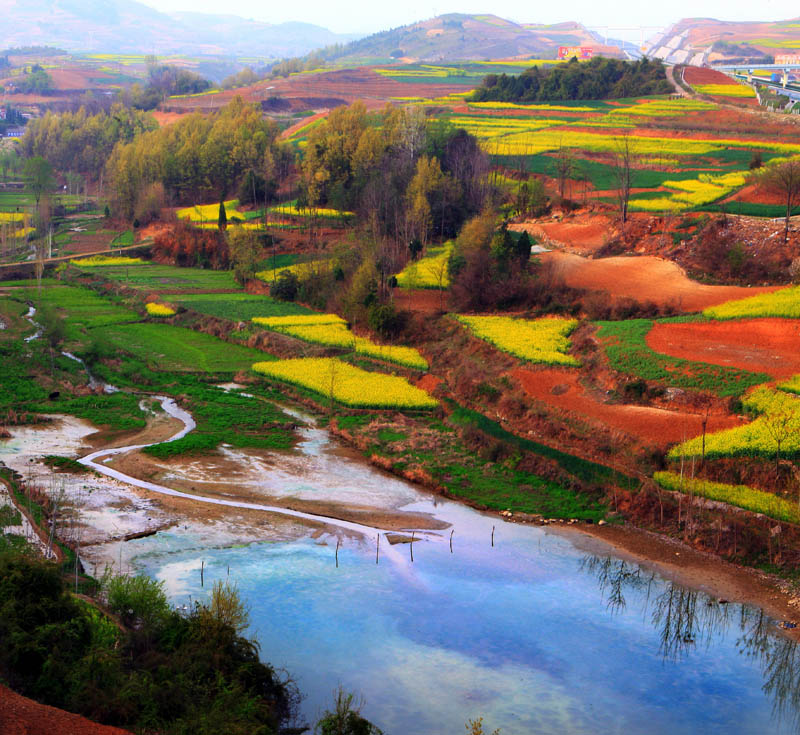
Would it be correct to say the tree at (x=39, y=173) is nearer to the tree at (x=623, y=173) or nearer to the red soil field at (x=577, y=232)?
the red soil field at (x=577, y=232)

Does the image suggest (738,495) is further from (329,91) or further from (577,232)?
(329,91)

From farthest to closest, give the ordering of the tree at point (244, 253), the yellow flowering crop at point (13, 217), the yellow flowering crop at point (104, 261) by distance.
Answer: the yellow flowering crop at point (13, 217)
the yellow flowering crop at point (104, 261)
the tree at point (244, 253)

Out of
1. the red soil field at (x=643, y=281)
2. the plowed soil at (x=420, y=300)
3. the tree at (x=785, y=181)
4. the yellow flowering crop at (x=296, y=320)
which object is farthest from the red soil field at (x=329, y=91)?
the red soil field at (x=643, y=281)

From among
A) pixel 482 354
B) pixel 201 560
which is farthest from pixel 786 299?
pixel 201 560

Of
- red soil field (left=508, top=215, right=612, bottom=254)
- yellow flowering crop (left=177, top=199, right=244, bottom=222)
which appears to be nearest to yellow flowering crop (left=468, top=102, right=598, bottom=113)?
yellow flowering crop (left=177, top=199, right=244, bottom=222)

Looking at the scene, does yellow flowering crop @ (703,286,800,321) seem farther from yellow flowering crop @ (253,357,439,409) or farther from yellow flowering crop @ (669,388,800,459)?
yellow flowering crop @ (253,357,439,409)

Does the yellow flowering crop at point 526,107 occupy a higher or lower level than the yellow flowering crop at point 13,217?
higher
